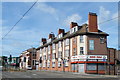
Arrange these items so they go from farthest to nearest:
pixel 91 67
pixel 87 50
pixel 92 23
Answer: pixel 92 23
pixel 87 50
pixel 91 67

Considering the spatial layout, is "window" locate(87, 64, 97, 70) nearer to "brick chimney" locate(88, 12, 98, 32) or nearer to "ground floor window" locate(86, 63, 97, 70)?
"ground floor window" locate(86, 63, 97, 70)

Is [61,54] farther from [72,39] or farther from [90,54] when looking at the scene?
[90,54]

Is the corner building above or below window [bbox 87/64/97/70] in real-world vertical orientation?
above

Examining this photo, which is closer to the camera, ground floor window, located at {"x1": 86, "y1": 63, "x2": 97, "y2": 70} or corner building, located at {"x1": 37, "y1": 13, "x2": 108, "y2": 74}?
ground floor window, located at {"x1": 86, "y1": 63, "x2": 97, "y2": 70}

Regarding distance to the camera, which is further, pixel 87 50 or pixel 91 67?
pixel 87 50

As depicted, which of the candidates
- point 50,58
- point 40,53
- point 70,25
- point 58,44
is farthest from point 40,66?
point 70,25

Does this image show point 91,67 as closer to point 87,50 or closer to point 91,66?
point 91,66

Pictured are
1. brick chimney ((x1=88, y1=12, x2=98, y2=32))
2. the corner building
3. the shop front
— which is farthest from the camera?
brick chimney ((x1=88, y1=12, x2=98, y2=32))

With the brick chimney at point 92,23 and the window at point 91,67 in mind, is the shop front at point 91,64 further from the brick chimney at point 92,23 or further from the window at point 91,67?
the brick chimney at point 92,23

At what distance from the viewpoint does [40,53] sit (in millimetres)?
78125

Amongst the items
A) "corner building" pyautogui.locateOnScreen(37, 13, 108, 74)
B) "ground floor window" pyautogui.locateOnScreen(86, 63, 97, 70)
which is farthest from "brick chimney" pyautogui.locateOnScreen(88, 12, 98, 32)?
"ground floor window" pyautogui.locateOnScreen(86, 63, 97, 70)

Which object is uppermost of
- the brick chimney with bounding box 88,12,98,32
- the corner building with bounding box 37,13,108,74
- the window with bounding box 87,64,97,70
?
the brick chimney with bounding box 88,12,98,32

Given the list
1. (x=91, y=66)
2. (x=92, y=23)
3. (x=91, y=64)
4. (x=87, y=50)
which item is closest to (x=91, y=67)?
(x=91, y=66)

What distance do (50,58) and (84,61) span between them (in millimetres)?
22347
